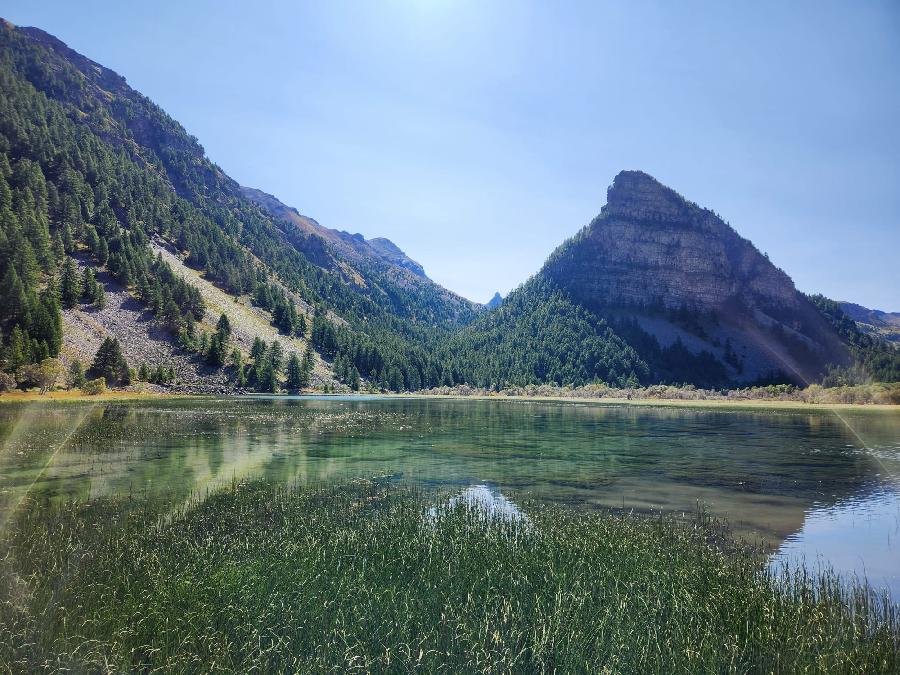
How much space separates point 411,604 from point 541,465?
27.5m

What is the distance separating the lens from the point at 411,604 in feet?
36.2

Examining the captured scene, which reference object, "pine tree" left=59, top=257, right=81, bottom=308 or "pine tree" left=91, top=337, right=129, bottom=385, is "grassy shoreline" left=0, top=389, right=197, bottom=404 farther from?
"pine tree" left=59, top=257, right=81, bottom=308

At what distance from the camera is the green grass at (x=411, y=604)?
900 centimetres

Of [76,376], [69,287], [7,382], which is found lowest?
[7,382]

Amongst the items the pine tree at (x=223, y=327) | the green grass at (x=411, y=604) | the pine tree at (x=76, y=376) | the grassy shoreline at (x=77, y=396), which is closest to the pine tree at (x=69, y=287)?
the pine tree at (x=76, y=376)

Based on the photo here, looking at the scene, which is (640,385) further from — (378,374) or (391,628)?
(391,628)

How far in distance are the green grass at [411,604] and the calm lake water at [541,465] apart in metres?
6.37

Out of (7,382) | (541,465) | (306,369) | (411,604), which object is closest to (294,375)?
(306,369)

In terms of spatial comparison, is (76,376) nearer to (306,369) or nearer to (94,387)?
(94,387)

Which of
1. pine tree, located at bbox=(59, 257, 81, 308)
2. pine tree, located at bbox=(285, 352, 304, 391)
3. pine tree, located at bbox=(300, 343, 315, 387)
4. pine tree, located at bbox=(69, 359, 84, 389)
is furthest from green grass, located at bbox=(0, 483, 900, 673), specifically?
pine tree, located at bbox=(300, 343, 315, 387)

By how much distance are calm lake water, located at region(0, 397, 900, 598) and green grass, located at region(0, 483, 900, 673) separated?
6374 millimetres

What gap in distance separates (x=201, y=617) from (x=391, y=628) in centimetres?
381

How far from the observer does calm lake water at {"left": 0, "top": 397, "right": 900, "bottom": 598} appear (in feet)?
75.4

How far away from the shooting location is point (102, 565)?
520 inches
